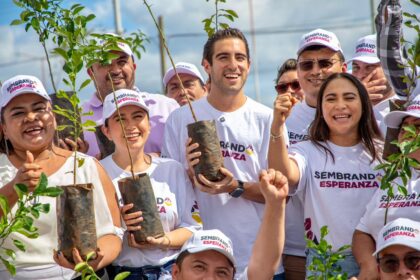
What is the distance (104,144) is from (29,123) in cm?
102

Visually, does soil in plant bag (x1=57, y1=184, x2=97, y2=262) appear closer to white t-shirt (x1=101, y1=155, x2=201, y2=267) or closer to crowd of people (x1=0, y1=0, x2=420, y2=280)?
crowd of people (x1=0, y1=0, x2=420, y2=280)

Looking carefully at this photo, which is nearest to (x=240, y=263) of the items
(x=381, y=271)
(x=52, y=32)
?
(x=381, y=271)

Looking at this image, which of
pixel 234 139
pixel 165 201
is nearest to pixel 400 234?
pixel 234 139

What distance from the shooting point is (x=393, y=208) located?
15.2 ft

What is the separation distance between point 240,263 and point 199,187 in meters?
0.68

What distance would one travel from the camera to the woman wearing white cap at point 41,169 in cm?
454

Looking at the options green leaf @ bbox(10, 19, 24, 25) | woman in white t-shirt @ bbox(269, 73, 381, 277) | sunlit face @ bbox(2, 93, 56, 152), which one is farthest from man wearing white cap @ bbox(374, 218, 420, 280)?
green leaf @ bbox(10, 19, 24, 25)

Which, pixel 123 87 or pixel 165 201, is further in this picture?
pixel 123 87

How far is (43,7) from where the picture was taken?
433cm

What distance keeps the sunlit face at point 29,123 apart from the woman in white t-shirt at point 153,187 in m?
0.56

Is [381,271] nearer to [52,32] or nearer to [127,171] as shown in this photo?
[127,171]

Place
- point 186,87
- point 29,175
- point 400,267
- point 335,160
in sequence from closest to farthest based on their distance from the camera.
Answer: point 29,175, point 400,267, point 335,160, point 186,87

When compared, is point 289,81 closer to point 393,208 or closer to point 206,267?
point 393,208

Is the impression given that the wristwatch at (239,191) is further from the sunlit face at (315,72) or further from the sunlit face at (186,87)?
the sunlit face at (186,87)
